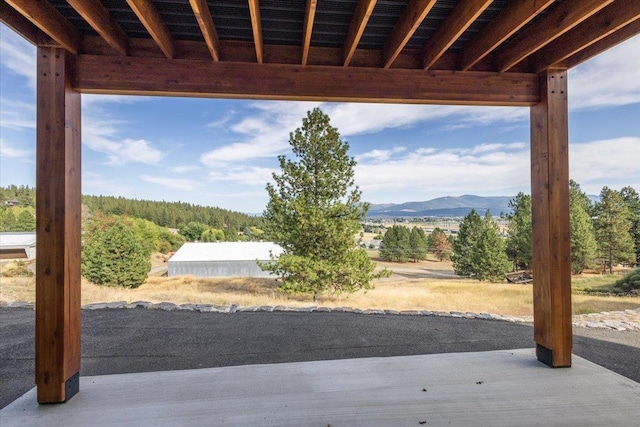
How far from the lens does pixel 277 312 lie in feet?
15.5

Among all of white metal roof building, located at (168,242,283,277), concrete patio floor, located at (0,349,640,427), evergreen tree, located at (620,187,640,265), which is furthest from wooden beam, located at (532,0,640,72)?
evergreen tree, located at (620,187,640,265)

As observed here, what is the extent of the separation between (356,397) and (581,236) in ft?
45.4

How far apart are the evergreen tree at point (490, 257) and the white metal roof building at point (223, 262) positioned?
882cm

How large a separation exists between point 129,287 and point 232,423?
39.9 feet

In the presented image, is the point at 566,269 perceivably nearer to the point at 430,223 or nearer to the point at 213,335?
the point at 213,335

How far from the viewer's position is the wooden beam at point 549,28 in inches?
64.6

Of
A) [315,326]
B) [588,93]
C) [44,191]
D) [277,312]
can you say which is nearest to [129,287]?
[277,312]

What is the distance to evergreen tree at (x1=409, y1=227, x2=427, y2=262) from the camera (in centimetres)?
1762

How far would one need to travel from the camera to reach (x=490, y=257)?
1361cm

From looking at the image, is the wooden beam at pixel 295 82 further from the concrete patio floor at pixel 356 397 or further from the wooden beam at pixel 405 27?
the concrete patio floor at pixel 356 397

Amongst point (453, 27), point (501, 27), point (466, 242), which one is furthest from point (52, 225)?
point (466, 242)

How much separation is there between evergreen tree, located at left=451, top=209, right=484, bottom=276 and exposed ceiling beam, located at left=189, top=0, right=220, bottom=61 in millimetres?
14992

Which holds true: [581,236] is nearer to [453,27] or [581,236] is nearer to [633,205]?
[633,205]

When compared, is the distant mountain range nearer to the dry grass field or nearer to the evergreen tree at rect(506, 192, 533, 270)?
the evergreen tree at rect(506, 192, 533, 270)
